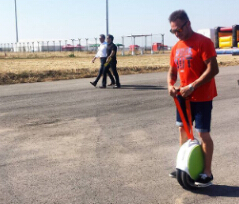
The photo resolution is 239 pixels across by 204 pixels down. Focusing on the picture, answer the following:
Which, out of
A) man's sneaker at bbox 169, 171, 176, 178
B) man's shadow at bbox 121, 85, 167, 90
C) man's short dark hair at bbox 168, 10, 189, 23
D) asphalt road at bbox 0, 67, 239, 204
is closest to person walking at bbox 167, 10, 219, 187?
man's short dark hair at bbox 168, 10, 189, 23

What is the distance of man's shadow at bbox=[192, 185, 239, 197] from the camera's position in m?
3.77

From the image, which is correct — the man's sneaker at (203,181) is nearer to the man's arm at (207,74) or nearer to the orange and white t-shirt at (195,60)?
the orange and white t-shirt at (195,60)

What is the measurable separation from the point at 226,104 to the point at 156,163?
4336mm

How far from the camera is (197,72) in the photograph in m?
3.71

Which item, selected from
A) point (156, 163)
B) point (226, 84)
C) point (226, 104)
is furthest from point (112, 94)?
point (156, 163)

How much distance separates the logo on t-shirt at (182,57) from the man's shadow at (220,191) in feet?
3.96

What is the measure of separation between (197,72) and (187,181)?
1.06m

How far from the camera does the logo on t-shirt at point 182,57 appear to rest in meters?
3.68

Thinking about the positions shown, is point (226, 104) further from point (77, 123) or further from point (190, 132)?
point (190, 132)

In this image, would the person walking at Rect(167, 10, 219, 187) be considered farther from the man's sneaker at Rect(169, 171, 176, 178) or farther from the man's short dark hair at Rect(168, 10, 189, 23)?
the man's sneaker at Rect(169, 171, 176, 178)

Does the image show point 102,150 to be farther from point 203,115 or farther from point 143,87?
point 143,87

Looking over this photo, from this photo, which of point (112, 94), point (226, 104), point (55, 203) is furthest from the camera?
point (112, 94)

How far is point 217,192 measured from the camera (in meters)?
3.82

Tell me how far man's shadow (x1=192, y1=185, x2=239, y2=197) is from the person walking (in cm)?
8
